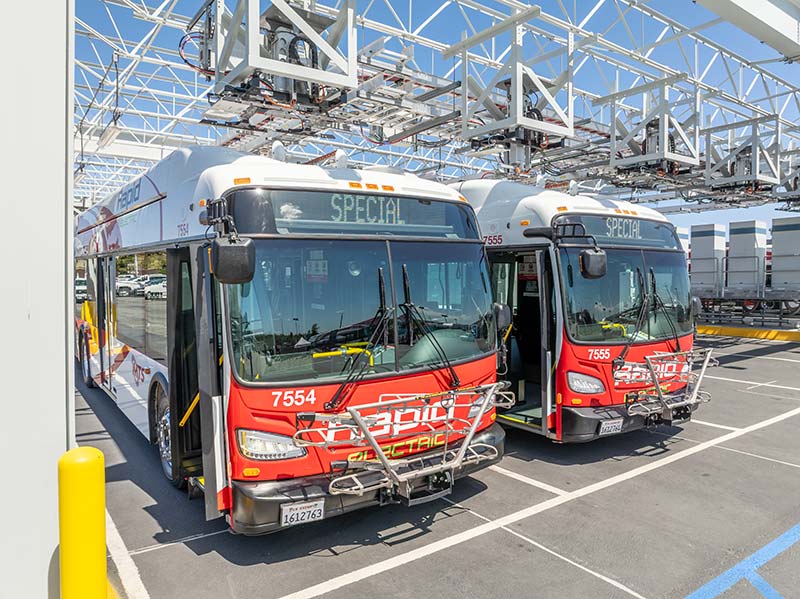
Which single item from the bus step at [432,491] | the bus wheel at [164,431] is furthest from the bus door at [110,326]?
the bus step at [432,491]

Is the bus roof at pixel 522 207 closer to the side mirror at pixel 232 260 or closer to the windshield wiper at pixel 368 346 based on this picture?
the windshield wiper at pixel 368 346

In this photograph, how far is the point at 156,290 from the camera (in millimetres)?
5836

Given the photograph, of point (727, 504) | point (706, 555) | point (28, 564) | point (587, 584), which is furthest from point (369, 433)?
point (727, 504)

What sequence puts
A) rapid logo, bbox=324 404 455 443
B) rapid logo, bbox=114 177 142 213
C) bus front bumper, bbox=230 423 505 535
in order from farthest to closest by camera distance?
rapid logo, bbox=114 177 142 213, rapid logo, bbox=324 404 455 443, bus front bumper, bbox=230 423 505 535

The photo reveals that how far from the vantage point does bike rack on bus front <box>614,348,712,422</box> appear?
20.7 feet

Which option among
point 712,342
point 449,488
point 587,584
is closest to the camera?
point 587,584

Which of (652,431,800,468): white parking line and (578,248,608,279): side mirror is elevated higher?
(578,248,608,279): side mirror

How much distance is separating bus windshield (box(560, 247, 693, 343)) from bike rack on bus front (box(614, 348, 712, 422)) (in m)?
0.28

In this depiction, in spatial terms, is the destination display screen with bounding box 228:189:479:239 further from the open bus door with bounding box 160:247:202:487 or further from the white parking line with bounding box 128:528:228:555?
the white parking line with bounding box 128:528:228:555

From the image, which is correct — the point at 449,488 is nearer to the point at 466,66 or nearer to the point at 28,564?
the point at 28,564

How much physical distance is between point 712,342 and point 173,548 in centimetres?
1769

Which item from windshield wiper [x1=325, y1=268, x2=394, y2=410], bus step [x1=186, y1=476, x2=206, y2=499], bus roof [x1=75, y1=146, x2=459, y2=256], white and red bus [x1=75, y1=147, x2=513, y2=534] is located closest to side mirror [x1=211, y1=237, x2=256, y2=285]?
white and red bus [x1=75, y1=147, x2=513, y2=534]

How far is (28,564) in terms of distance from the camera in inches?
88.2

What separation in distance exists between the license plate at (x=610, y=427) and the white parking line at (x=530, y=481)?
3.01 ft
